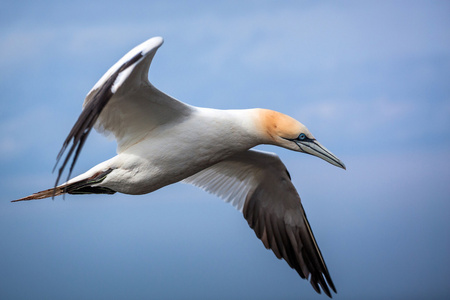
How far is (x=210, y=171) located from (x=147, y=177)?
6.63 feet

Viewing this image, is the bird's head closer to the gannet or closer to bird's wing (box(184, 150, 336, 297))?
the gannet

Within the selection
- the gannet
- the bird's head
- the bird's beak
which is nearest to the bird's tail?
the gannet

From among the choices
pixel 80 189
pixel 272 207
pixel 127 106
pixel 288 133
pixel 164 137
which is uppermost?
pixel 127 106

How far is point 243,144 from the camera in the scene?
767 centimetres

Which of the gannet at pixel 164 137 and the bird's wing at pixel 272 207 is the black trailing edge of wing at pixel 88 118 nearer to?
the gannet at pixel 164 137

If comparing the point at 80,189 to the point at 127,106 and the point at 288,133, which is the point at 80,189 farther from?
the point at 288,133

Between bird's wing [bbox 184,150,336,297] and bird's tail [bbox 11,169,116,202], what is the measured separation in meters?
1.76

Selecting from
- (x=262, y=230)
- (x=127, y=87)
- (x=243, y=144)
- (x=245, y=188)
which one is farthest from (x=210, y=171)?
(x=127, y=87)

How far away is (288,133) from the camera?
25.3 feet

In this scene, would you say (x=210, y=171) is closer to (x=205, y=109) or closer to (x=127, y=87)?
(x=205, y=109)

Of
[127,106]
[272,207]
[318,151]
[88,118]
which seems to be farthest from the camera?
[272,207]

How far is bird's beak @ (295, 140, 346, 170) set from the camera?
7.90m

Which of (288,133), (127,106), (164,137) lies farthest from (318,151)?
(127,106)

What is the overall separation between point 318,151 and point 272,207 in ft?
6.30
